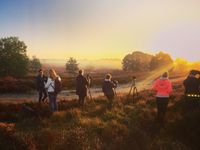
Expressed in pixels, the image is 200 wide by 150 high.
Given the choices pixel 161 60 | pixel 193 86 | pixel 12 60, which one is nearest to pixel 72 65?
pixel 161 60

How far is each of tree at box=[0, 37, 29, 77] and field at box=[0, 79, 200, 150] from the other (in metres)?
52.0

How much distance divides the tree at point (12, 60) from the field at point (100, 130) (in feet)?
171

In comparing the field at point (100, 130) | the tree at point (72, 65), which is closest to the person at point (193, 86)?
the field at point (100, 130)

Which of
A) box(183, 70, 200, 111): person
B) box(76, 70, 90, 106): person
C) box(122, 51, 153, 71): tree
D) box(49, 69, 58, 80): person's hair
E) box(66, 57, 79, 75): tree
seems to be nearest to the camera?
box(183, 70, 200, 111): person

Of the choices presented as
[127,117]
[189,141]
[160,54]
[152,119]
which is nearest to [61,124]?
[127,117]

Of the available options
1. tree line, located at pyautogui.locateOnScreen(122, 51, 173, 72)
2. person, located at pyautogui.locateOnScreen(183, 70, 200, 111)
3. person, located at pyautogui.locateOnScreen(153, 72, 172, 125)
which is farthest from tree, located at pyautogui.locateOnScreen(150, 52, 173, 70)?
person, located at pyautogui.locateOnScreen(153, 72, 172, 125)

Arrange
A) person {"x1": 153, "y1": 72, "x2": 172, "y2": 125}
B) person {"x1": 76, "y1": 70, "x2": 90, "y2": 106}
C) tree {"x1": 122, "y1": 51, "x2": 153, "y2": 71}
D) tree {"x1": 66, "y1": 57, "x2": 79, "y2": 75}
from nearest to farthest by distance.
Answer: person {"x1": 153, "y1": 72, "x2": 172, "y2": 125}
person {"x1": 76, "y1": 70, "x2": 90, "y2": 106}
tree {"x1": 66, "y1": 57, "x2": 79, "y2": 75}
tree {"x1": 122, "y1": 51, "x2": 153, "y2": 71}

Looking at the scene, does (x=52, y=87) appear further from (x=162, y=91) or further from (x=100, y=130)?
(x=162, y=91)

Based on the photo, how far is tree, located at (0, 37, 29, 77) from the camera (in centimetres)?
6600

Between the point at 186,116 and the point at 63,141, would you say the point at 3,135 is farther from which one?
the point at 186,116

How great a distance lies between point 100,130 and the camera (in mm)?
12148

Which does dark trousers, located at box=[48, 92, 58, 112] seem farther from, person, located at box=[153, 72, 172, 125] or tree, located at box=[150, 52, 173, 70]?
tree, located at box=[150, 52, 173, 70]

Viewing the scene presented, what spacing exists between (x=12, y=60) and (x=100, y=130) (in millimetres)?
57546

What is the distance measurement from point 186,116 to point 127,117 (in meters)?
2.87
